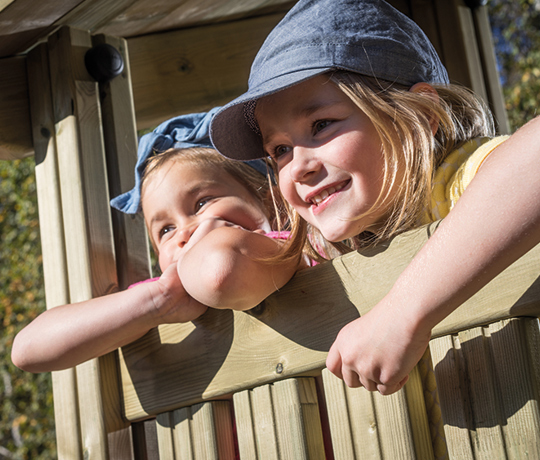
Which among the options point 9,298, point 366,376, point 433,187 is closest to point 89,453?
point 366,376

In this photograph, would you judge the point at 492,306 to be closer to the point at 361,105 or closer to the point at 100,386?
the point at 361,105

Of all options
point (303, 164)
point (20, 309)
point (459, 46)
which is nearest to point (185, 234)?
point (303, 164)

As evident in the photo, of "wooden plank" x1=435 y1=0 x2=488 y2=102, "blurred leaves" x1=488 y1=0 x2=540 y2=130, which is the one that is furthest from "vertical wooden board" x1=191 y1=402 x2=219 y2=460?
"blurred leaves" x1=488 y1=0 x2=540 y2=130

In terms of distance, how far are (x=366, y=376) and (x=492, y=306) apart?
0.23m

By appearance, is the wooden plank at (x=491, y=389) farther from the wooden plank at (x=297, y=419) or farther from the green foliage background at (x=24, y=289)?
the green foliage background at (x=24, y=289)

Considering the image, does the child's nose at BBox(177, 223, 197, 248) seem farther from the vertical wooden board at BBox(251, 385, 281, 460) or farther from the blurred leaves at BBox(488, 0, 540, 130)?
the blurred leaves at BBox(488, 0, 540, 130)

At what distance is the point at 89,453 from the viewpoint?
1656 mm

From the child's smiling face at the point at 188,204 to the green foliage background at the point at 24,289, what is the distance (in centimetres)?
577

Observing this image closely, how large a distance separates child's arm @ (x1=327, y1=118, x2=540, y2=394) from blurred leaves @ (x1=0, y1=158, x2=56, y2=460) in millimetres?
6818

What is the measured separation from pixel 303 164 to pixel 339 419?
0.51 metres

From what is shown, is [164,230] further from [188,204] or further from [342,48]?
[342,48]

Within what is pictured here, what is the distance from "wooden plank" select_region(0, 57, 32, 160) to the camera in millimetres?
1913

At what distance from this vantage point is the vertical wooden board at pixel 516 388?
0.96 meters

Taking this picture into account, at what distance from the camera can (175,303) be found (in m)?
1.41
